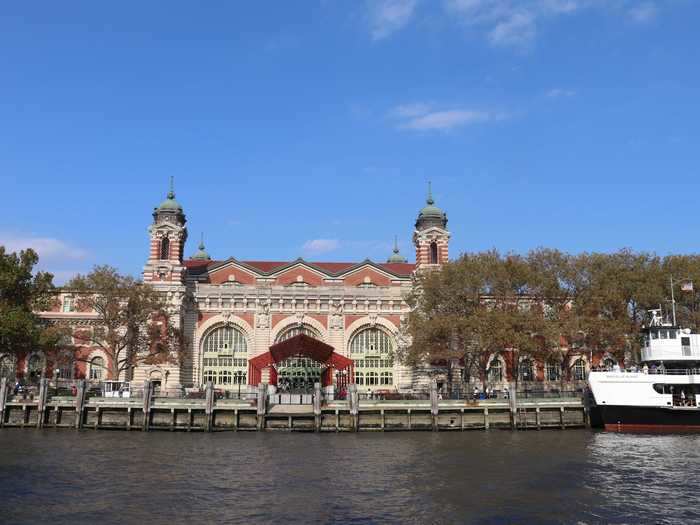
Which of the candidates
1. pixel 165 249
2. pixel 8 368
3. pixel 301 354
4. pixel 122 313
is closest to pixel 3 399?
pixel 122 313

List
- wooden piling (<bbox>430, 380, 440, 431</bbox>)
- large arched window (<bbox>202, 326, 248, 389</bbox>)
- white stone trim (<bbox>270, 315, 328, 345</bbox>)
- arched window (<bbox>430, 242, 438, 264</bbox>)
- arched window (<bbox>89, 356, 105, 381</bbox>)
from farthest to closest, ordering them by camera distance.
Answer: arched window (<bbox>430, 242, 438, 264</bbox>) < white stone trim (<bbox>270, 315, 328, 345</bbox>) < large arched window (<bbox>202, 326, 248, 389</bbox>) < arched window (<bbox>89, 356, 105, 381</bbox>) < wooden piling (<bbox>430, 380, 440, 431</bbox>)

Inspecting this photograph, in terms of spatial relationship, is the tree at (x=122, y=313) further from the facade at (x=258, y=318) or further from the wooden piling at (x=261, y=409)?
the wooden piling at (x=261, y=409)

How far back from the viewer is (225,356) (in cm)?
8400

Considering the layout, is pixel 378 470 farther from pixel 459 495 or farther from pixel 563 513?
pixel 563 513

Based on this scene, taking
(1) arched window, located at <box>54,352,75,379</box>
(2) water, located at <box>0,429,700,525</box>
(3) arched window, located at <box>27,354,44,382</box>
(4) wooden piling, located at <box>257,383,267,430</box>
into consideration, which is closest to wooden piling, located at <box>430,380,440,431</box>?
(2) water, located at <box>0,429,700,525</box>

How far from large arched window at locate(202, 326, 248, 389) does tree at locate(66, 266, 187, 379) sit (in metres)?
10.8

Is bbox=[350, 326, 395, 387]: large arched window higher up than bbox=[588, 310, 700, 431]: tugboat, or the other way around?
bbox=[350, 326, 395, 387]: large arched window

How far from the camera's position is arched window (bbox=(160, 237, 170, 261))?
3349 inches

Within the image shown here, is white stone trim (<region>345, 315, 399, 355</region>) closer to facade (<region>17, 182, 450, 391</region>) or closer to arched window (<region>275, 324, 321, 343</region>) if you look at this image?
facade (<region>17, 182, 450, 391</region>)

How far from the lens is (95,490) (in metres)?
29.1

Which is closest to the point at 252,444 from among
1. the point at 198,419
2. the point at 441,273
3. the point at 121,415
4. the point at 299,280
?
the point at 198,419

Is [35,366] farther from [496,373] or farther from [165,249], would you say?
[496,373]

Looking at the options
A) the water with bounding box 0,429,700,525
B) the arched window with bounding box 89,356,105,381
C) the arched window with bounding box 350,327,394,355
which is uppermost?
the arched window with bounding box 350,327,394,355

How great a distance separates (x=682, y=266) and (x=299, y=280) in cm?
4562
